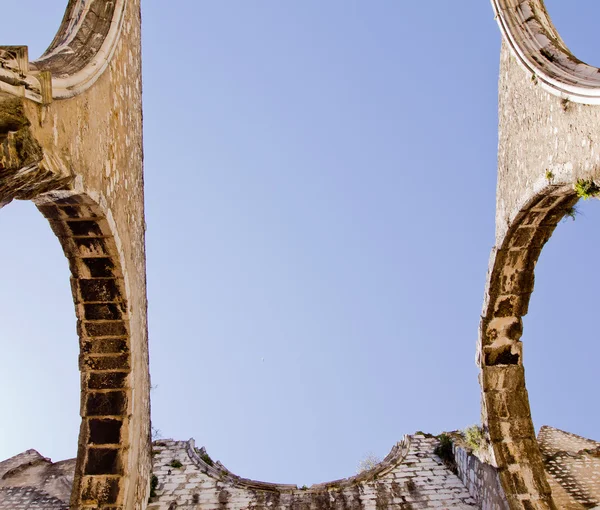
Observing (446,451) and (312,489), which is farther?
(446,451)

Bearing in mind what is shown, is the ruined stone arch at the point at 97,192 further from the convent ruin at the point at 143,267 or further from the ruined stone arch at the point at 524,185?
the ruined stone arch at the point at 524,185

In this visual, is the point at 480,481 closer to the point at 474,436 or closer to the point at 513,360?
the point at 474,436

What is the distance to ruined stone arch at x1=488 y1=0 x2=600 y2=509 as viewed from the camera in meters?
4.82

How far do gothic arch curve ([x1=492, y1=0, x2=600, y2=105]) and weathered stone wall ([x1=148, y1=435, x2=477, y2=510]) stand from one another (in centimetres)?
502

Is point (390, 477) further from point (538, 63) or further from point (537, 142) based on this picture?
point (538, 63)

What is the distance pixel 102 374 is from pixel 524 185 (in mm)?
4881

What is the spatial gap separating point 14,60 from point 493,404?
6655mm

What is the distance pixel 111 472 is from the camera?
663cm

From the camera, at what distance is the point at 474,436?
7770 millimetres

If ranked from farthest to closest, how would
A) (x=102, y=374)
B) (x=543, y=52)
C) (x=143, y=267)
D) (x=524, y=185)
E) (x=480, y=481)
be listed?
(x=480, y=481)
(x=143, y=267)
(x=102, y=374)
(x=524, y=185)
(x=543, y=52)

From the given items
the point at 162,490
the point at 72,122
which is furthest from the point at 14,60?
the point at 162,490

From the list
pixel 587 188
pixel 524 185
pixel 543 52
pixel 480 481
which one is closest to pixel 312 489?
pixel 480 481

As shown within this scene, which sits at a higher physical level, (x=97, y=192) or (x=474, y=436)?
(x=97, y=192)

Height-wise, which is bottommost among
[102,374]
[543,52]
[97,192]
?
[102,374]
